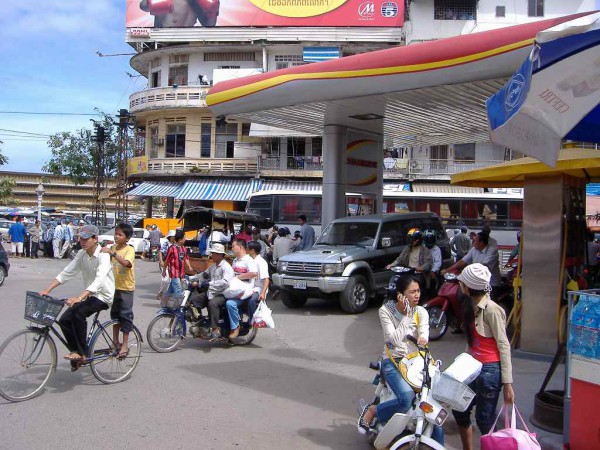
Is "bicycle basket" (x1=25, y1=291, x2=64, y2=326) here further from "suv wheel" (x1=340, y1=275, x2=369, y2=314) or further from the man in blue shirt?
the man in blue shirt

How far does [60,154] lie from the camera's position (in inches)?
1596

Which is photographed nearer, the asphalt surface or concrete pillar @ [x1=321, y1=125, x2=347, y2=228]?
the asphalt surface

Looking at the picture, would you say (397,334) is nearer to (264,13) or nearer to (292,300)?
(292,300)

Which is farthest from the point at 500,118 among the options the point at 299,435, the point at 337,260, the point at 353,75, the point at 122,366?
the point at 337,260

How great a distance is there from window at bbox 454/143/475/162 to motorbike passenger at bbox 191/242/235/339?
96.3ft

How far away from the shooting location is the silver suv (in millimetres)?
12016

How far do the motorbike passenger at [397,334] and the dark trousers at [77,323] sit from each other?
3186 millimetres

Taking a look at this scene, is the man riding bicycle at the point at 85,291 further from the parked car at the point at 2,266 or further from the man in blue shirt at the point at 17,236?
the man in blue shirt at the point at 17,236

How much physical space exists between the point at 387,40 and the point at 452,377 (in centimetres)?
3371

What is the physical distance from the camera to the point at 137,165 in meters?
38.1

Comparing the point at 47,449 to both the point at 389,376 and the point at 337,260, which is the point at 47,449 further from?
the point at 337,260

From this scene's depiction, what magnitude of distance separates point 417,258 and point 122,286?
5778mm

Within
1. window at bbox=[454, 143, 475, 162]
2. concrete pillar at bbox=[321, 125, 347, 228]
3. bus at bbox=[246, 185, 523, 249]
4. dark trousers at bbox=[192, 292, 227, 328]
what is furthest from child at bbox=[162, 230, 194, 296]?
window at bbox=[454, 143, 475, 162]

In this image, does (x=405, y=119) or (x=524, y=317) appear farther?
(x=405, y=119)
